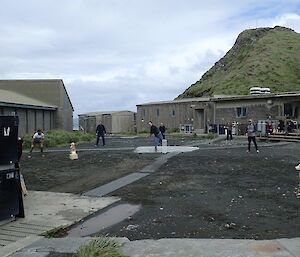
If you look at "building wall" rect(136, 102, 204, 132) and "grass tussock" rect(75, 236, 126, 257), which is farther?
"building wall" rect(136, 102, 204, 132)

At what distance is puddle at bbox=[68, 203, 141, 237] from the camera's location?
8.34 m

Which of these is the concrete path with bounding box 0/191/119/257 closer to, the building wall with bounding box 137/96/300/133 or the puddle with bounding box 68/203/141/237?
the puddle with bounding box 68/203/141/237

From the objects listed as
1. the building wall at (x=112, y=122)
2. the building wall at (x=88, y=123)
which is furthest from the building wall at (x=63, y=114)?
the building wall at (x=112, y=122)

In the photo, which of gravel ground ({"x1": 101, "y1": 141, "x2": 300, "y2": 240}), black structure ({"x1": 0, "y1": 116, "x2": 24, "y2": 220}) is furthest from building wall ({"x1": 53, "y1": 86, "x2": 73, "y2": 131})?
black structure ({"x1": 0, "y1": 116, "x2": 24, "y2": 220})

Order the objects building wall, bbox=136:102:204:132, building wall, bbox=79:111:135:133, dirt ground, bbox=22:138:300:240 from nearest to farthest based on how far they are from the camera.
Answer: dirt ground, bbox=22:138:300:240 < building wall, bbox=136:102:204:132 < building wall, bbox=79:111:135:133

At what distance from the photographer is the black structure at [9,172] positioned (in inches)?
350

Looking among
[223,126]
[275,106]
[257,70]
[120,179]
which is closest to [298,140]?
[275,106]

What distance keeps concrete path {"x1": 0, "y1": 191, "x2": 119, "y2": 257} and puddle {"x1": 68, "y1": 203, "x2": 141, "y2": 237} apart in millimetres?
280

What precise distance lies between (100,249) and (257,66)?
8250cm

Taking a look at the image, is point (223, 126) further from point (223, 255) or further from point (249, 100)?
point (223, 255)

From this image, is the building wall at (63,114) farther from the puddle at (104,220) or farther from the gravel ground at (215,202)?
the puddle at (104,220)

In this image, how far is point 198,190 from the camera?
40.3 ft

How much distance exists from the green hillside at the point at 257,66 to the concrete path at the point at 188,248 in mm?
66237

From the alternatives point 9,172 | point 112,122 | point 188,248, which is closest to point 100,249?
point 188,248
